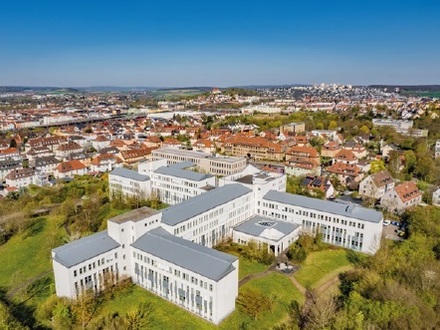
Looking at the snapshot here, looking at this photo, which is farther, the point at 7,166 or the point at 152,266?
the point at 7,166

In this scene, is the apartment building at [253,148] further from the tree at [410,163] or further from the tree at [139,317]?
the tree at [139,317]

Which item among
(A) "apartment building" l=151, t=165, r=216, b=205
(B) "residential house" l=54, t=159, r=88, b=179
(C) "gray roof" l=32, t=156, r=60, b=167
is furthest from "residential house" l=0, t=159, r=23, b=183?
(A) "apartment building" l=151, t=165, r=216, b=205

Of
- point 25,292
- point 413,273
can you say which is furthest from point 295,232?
point 25,292

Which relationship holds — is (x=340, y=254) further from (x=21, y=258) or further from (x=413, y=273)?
(x=21, y=258)

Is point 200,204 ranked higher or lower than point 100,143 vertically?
higher

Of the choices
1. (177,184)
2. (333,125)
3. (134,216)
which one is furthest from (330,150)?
(134,216)

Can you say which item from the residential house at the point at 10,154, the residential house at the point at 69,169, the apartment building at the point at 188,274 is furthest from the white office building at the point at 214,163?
the residential house at the point at 10,154

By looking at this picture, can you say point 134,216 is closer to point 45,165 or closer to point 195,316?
point 195,316
